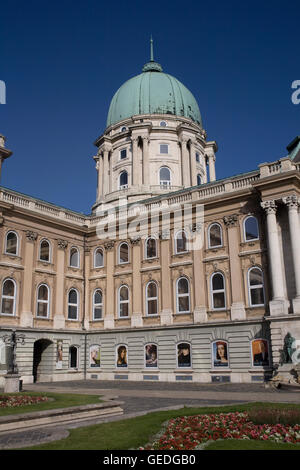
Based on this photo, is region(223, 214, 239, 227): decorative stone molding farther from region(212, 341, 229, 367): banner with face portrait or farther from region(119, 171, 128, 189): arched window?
region(119, 171, 128, 189): arched window

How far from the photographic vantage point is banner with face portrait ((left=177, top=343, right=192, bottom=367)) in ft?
108

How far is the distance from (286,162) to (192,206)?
814 cm

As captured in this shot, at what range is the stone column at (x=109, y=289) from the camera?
38438 millimetres

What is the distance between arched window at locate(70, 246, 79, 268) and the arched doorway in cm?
731

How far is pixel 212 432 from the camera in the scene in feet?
35.1

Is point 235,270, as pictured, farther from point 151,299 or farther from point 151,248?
point 151,248

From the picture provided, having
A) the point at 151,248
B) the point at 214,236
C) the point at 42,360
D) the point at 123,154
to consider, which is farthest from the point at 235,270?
the point at 123,154

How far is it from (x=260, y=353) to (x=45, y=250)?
1919 cm

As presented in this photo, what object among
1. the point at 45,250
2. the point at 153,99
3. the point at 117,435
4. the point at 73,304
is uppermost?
the point at 153,99

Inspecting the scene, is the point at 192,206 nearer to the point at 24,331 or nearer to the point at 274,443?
the point at 24,331

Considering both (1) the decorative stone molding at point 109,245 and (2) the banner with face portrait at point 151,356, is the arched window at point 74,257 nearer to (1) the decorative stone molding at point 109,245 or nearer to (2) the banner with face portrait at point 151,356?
(1) the decorative stone molding at point 109,245

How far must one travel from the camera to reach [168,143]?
172ft

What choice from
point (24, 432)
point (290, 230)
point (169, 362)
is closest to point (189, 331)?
point (169, 362)
